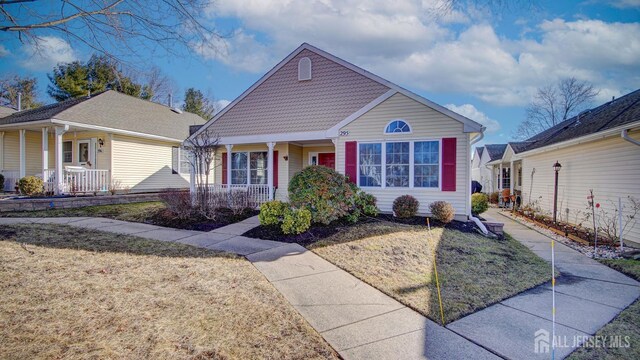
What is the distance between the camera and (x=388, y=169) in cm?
1018

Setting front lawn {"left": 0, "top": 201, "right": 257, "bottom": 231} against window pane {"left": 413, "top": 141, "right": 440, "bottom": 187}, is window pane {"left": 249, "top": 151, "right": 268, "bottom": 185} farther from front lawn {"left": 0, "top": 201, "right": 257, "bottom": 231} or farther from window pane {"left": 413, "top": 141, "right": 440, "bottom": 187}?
window pane {"left": 413, "top": 141, "right": 440, "bottom": 187}

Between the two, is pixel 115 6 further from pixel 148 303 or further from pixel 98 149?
pixel 98 149

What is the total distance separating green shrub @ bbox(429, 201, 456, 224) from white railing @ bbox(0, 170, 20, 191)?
18034 millimetres

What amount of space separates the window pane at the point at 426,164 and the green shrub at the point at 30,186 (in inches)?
558

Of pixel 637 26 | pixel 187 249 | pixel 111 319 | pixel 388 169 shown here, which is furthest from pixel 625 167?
pixel 111 319

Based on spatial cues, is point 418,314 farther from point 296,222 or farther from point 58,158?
point 58,158

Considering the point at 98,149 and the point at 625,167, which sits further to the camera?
the point at 98,149

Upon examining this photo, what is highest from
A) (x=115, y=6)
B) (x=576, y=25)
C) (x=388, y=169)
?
(x=576, y=25)

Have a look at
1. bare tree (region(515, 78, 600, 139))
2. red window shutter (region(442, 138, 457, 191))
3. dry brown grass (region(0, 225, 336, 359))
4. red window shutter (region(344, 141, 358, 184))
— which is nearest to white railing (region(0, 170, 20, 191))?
dry brown grass (region(0, 225, 336, 359))

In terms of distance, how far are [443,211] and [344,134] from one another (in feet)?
13.3

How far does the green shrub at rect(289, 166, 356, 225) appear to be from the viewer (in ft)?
26.8

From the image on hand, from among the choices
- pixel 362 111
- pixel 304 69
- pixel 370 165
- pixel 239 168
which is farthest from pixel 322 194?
pixel 239 168

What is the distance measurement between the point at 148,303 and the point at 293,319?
5.49 ft

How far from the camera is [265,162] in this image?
13516 mm
